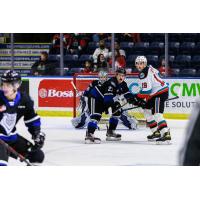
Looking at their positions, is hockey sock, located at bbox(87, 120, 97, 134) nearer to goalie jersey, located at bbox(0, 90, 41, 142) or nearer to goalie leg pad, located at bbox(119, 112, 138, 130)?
goalie leg pad, located at bbox(119, 112, 138, 130)

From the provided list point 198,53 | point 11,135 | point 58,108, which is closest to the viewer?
point 11,135

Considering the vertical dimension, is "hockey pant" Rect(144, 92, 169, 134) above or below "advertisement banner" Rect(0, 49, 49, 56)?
below

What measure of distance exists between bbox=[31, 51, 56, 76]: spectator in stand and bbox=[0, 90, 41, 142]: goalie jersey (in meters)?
3.10

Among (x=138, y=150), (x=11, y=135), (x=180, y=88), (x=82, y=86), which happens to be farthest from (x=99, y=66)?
(x=11, y=135)

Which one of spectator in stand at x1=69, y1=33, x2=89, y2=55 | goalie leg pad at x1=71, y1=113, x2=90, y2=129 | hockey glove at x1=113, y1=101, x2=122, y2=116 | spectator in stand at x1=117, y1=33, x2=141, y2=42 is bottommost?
goalie leg pad at x1=71, y1=113, x2=90, y2=129

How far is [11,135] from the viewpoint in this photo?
3.08 metres

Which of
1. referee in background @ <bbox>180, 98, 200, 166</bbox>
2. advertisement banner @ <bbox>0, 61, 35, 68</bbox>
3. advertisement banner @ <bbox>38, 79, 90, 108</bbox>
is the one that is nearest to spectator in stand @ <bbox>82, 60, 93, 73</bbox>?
advertisement banner @ <bbox>38, 79, 90, 108</bbox>

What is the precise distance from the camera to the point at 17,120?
10.3ft

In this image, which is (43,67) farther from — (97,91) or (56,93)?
(97,91)

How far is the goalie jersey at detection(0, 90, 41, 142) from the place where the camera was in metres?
3.05

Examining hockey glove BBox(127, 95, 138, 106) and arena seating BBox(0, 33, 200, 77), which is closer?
hockey glove BBox(127, 95, 138, 106)
